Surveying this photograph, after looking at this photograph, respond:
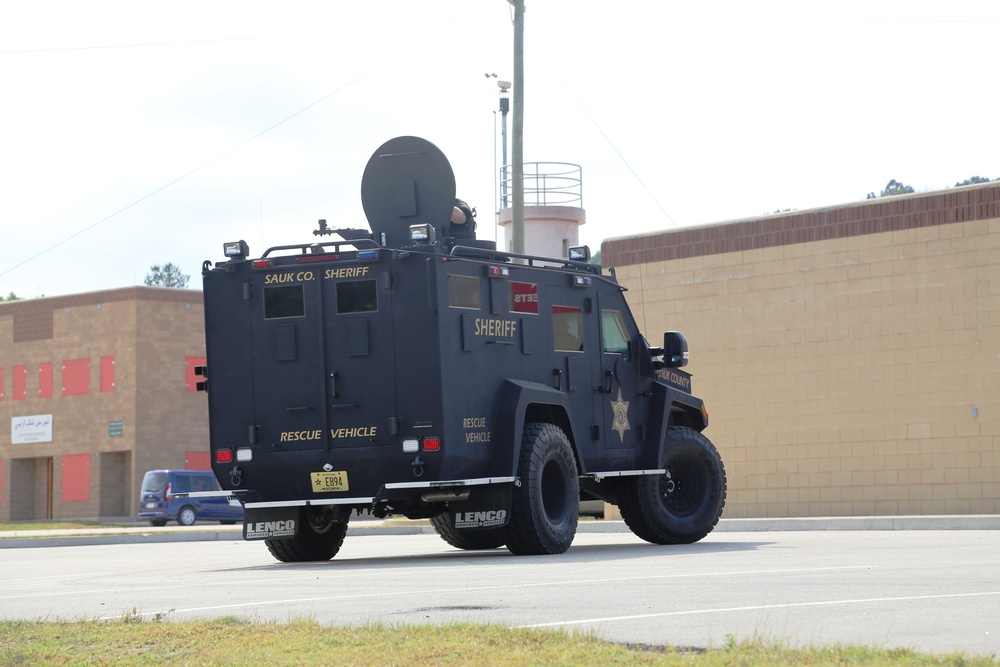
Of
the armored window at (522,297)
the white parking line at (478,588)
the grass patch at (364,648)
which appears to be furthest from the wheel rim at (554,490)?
the grass patch at (364,648)

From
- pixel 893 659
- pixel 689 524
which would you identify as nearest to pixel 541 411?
pixel 689 524

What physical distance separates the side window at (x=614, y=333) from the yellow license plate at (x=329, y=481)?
369cm

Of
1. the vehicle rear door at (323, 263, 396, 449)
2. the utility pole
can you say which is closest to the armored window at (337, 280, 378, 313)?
the vehicle rear door at (323, 263, 396, 449)

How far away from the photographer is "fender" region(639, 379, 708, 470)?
17.5 meters

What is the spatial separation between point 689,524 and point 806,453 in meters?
11.5

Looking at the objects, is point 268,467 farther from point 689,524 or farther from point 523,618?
point 523,618

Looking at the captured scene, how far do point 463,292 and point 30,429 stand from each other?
40626 millimetres

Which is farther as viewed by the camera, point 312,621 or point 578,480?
point 578,480

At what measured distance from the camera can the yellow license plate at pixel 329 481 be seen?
49.8 ft

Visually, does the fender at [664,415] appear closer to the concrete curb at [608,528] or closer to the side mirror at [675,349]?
the side mirror at [675,349]

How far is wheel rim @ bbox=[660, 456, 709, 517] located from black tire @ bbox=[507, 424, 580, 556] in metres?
2.23

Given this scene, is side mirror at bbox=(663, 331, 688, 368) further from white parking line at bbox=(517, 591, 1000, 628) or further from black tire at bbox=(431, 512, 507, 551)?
white parking line at bbox=(517, 591, 1000, 628)

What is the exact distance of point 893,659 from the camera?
6.56 metres

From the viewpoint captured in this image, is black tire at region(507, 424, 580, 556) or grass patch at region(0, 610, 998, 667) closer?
grass patch at region(0, 610, 998, 667)
